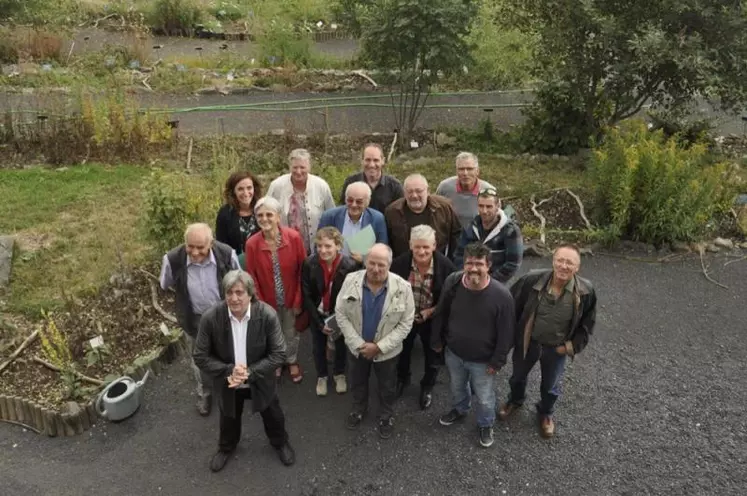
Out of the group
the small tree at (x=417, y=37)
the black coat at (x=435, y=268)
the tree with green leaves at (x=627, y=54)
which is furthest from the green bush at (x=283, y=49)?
the black coat at (x=435, y=268)

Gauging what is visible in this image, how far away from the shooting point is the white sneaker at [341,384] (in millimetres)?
4836

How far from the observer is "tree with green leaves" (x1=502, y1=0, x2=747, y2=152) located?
7.42m

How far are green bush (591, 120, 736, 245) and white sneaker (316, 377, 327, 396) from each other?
12.9ft

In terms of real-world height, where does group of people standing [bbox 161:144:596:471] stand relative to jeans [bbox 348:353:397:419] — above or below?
above

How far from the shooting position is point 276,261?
4406 mm

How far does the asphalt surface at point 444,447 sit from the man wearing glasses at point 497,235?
112cm

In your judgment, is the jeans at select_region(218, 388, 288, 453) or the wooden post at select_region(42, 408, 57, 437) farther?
the wooden post at select_region(42, 408, 57, 437)

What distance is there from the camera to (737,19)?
7.42m

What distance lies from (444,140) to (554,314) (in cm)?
646

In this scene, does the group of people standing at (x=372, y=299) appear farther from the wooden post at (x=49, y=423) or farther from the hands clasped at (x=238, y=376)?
the wooden post at (x=49, y=423)

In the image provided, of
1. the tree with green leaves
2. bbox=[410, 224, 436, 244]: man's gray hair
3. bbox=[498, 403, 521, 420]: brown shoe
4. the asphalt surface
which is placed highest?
the tree with green leaves

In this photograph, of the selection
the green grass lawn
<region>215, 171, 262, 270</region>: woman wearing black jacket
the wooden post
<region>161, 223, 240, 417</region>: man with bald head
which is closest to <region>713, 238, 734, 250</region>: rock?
<region>215, 171, 262, 270</region>: woman wearing black jacket

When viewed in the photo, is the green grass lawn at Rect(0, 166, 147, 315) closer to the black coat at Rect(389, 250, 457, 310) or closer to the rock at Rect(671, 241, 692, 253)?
the black coat at Rect(389, 250, 457, 310)

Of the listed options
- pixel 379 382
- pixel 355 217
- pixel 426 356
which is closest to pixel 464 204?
pixel 355 217
